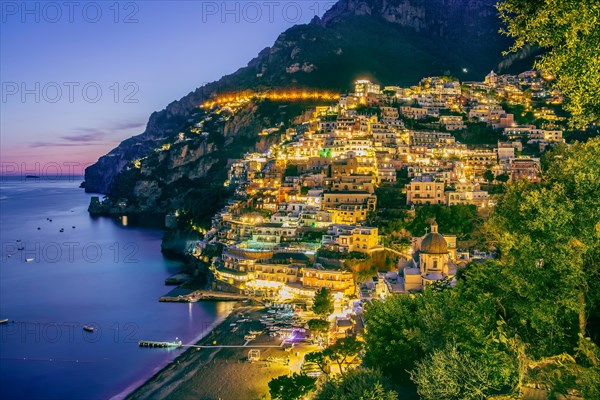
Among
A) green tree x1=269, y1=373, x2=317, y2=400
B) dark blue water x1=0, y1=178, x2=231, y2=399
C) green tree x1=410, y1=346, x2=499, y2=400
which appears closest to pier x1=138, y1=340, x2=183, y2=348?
dark blue water x1=0, y1=178, x2=231, y2=399

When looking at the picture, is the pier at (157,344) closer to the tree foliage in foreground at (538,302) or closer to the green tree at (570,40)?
the tree foliage in foreground at (538,302)

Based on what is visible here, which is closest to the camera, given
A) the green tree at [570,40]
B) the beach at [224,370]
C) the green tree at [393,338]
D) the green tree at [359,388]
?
the green tree at [570,40]

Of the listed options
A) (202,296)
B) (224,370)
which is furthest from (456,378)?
(202,296)

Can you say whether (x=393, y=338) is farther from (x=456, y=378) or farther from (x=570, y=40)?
(x=570, y=40)

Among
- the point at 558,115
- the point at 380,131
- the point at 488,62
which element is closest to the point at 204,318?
the point at 380,131

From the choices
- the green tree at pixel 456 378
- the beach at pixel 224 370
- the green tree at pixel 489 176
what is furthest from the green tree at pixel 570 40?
the green tree at pixel 489 176
